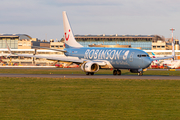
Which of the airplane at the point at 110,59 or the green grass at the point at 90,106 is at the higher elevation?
the airplane at the point at 110,59

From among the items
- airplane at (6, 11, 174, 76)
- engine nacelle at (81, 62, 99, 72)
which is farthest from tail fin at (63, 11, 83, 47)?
engine nacelle at (81, 62, 99, 72)

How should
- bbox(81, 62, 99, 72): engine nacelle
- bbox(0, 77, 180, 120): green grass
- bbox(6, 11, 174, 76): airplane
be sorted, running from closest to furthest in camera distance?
bbox(0, 77, 180, 120): green grass, bbox(6, 11, 174, 76): airplane, bbox(81, 62, 99, 72): engine nacelle

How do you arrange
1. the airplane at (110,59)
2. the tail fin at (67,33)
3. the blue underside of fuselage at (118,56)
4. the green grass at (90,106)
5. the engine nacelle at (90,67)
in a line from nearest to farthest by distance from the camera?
the green grass at (90,106), the blue underside of fuselage at (118,56), the airplane at (110,59), the engine nacelle at (90,67), the tail fin at (67,33)

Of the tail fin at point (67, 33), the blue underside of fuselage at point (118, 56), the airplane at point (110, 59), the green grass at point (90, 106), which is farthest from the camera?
the tail fin at point (67, 33)

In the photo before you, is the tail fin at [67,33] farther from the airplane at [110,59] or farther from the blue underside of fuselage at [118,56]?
the blue underside of fuselage at [118,56]

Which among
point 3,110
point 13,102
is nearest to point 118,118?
point 3,110

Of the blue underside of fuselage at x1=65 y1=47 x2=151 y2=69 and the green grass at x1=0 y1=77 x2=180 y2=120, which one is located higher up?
the blue underside of fuselage at x1=65 y1=47 x2=151 y2=69

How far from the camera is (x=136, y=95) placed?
23.3m

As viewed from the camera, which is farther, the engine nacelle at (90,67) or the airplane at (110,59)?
the engine nacelle at (90,67)

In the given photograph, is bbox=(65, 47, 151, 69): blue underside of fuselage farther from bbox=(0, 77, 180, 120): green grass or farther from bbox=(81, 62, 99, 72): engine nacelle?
bbox=(0, 77, 180, 120): green grass

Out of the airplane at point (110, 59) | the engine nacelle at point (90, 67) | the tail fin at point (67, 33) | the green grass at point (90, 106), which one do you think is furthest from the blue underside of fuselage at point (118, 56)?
the green grass at point (90, 106)

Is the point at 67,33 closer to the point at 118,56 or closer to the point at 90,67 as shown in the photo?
the point at 90,67

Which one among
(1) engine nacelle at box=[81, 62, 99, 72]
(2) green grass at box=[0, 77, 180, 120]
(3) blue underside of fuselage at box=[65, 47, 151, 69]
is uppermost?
(3) blue underside of fuselage at box=[65, 47, 151, 69]

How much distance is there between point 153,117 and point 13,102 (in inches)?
369
